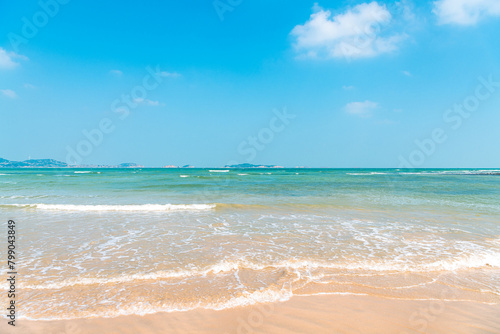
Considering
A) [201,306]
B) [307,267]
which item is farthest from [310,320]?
[307,267]

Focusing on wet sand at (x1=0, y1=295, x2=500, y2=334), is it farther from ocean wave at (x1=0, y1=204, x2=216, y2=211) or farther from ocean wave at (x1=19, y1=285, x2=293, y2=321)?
ocean wave at (x1=0, y1=204, x2=216, y2=211)

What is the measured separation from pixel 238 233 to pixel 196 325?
4.67 meters

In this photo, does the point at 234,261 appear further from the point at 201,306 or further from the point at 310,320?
the point at 310,320

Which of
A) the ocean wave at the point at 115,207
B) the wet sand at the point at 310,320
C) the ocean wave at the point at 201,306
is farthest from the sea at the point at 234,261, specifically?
the ocean wave at the point at 115,207

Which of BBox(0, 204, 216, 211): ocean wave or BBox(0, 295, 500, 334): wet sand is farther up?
BBox(0, 295, 500, 334): wet sand

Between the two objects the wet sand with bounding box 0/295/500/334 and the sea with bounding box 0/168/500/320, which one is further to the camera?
the sea with bounding box 0/168/500/320

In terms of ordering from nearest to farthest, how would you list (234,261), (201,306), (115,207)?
(201,306)
(234,261)
(115,207)

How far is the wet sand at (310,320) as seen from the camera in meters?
3.32

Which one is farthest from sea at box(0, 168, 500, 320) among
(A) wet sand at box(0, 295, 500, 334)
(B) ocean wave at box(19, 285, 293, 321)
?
(A) wet sand at box(0, 295, 500, 334)

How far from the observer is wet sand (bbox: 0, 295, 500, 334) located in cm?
332

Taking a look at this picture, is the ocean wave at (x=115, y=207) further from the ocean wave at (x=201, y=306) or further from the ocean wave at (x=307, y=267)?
the ocean wave at (x=201, y=306)

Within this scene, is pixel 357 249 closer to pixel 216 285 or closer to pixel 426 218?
pixel 216 285

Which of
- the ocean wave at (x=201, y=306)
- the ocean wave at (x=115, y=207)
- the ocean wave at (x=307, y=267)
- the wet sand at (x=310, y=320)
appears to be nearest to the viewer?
the wet sand at (x=310, y=320)

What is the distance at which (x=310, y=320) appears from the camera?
3.54 metres
